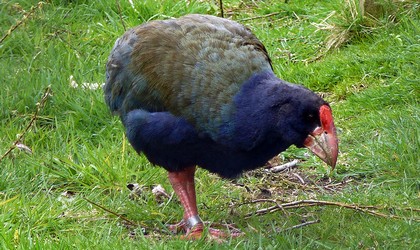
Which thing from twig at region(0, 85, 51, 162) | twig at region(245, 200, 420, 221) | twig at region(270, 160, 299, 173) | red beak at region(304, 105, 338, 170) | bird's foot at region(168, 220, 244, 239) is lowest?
twig at region(270, 160, 299, 173)

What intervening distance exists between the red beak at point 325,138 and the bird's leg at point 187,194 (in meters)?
0.81

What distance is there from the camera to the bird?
3.91 meters

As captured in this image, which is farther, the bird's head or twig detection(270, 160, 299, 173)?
twig detection(270, 160, 299, 173)

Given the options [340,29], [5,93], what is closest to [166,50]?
[5,93]

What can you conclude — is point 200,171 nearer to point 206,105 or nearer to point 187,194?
point 187,194

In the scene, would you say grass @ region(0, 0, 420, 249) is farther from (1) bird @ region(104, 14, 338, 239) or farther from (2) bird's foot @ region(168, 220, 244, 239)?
(1) bird @ region(104, 14, 338, 239)

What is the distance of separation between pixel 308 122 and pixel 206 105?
19.2 inches

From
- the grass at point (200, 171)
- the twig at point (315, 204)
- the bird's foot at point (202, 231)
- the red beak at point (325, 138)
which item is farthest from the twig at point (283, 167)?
the red beak at point (325, 138)

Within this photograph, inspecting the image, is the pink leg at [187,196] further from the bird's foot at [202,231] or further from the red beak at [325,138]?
the red beak at [325,138]

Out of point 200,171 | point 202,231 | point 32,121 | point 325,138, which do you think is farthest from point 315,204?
point 32,121

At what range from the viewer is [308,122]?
389 cm

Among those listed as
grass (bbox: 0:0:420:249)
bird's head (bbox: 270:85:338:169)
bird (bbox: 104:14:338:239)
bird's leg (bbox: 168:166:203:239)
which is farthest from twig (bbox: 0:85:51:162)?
bird's head (bbox: 270:85:338:169)

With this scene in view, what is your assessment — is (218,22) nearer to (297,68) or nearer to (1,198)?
(1,198)

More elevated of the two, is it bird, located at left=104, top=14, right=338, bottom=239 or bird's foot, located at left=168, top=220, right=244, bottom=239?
bird, located at left=104, top=14, right=338, bottom=239
